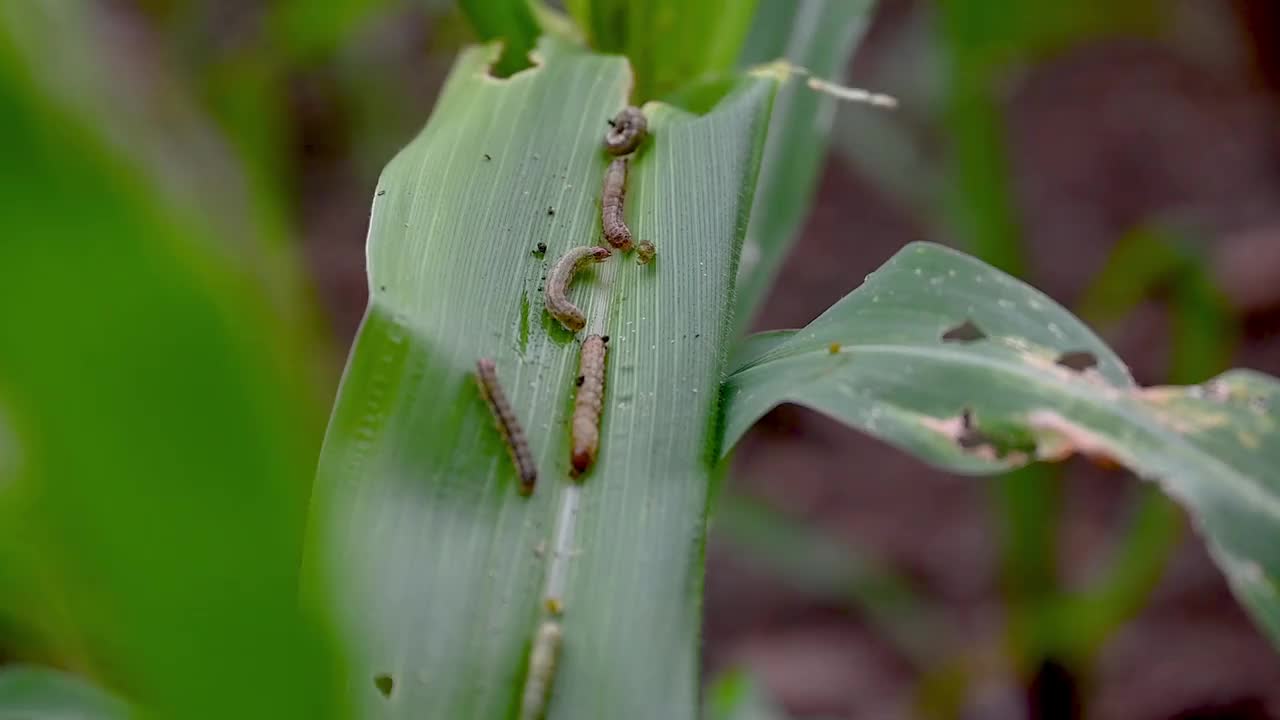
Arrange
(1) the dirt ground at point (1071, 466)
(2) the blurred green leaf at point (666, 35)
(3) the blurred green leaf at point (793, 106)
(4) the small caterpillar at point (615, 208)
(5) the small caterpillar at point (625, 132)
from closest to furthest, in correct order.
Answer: (4) the small caterpillar at point (615, 208), (5) the small caterpillar at point (625, 132), (2) the blurred green leaf at point (666, 35), (3) the blurred green leaf at point (793, 106), (1) the dirt ground at point (1071, 466)

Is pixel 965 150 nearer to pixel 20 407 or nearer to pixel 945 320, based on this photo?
pixel 945 320

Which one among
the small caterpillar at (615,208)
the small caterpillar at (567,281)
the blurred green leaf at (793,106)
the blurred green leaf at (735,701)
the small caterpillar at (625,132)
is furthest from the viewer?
the blurred green leaf at (735,701)

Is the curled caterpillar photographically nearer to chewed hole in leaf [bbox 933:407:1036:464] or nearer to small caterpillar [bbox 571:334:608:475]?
small caterpillar [bbox 571:334:608:475]

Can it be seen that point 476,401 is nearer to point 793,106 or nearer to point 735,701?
point 793,106

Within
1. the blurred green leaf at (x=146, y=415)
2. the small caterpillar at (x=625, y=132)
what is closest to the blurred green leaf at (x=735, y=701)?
the small caterpillar at (x=625, y=132)

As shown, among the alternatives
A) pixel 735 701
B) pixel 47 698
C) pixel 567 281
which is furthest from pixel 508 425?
pixel 735 701

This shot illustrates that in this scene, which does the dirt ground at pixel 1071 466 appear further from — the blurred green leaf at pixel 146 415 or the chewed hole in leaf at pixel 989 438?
the blurred green leaf at pixel 146 415
